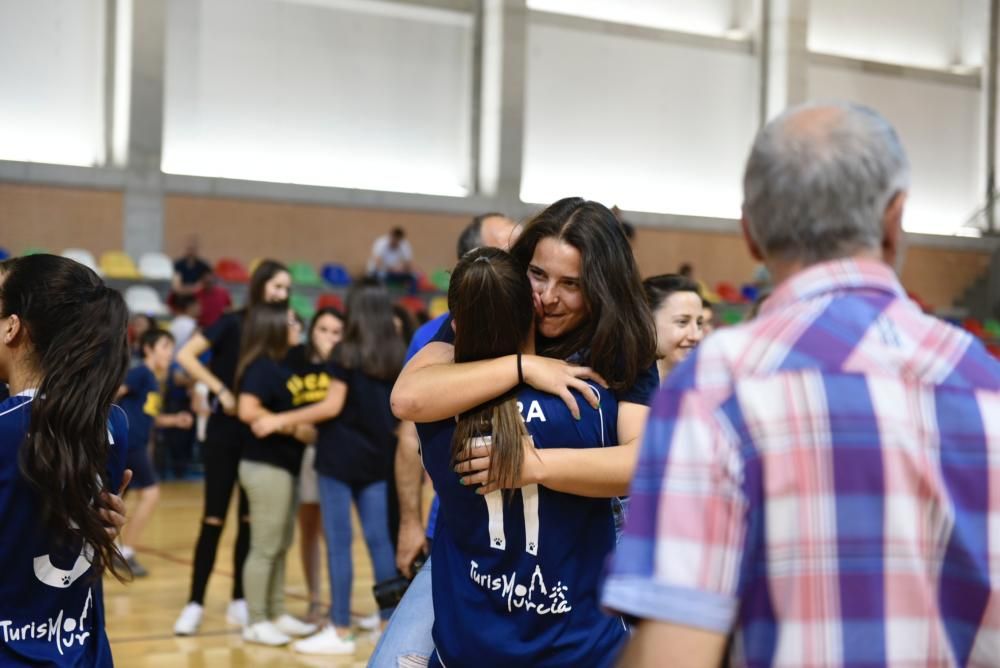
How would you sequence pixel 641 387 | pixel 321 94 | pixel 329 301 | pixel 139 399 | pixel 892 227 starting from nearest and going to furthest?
1. pixel 892 227
2. pixel 641 387
3. pixel 139 399
4. pixel 329 301
5. pixel 321 94

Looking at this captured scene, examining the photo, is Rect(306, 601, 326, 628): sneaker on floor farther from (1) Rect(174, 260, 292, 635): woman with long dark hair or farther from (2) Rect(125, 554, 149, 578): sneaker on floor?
(2) Rect(125, 554, 149, 578): sneaker on floor

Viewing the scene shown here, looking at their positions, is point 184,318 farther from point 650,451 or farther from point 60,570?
point 650,451

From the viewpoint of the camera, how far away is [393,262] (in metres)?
15.2

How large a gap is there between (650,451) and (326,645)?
4720 mm

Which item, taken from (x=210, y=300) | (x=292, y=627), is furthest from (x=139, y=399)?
(x=210, y=300)

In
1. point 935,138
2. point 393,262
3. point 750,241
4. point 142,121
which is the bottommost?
point 750,241

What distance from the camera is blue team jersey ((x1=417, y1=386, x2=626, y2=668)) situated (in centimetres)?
228

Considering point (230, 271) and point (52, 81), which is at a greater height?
point (52, 81)

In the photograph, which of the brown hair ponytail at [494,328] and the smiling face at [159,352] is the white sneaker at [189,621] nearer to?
the smiling face at [159,352]

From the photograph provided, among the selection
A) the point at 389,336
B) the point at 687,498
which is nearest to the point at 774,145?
the point at 687,498

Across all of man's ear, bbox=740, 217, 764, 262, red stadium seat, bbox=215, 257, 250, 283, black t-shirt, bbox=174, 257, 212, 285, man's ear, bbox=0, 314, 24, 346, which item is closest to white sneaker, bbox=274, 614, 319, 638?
man's ear, bbox=0, 314, 24, 346

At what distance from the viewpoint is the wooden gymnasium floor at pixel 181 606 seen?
5.57 meters

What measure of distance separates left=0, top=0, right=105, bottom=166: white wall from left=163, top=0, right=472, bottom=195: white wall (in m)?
0.87

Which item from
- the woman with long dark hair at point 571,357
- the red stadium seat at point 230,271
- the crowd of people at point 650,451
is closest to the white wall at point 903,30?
the red stadium seat at point 230,271
